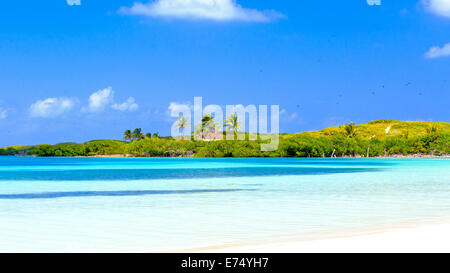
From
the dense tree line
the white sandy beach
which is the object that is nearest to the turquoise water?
the white sandy beach

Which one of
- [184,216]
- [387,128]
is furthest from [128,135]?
A: [184,216]

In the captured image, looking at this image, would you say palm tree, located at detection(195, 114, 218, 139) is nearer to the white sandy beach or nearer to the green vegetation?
the green vegetation

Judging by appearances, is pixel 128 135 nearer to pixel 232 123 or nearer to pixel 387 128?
pixel 232 123

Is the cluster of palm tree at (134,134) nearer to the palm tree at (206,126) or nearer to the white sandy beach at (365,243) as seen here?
the palm tree at (206,126)

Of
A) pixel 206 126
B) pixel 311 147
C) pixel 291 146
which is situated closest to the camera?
pixel 311 147

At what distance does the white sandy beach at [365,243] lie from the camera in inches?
223

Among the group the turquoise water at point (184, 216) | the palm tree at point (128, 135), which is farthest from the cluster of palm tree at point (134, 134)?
the turquoise water at point (184, 216)

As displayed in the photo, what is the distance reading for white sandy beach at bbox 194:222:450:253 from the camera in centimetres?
566

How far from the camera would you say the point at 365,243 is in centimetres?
606

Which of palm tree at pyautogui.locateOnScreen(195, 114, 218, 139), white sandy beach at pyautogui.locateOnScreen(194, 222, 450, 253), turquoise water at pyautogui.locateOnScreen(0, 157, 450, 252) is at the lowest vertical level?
turquoise water at pyautogui.locateOnScreen(0, 157, 450, 252)

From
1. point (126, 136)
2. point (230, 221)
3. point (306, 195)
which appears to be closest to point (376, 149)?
point (126, 136)
